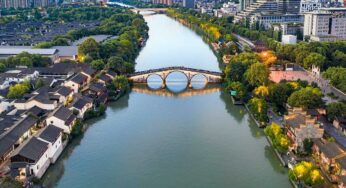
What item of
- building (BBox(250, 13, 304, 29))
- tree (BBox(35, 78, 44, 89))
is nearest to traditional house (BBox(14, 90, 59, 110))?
tree (BBox(35, 78, 44, 89))

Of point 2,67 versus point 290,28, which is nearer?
point 2,67

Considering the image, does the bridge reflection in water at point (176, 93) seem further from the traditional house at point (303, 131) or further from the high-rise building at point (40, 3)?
the high-rise building at point (40, 3)

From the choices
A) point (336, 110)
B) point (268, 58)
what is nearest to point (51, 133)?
point (336, 110)

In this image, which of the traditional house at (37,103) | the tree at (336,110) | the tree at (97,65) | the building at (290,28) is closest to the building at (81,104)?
the traditional house at (37,103)

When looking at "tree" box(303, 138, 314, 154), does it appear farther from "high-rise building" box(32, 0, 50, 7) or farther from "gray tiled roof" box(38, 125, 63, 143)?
"high-rise building" box(32, 0, 50, 7)

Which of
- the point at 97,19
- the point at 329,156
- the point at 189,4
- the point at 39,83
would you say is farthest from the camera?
the point at 189,4

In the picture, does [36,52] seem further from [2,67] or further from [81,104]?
[81,104]
